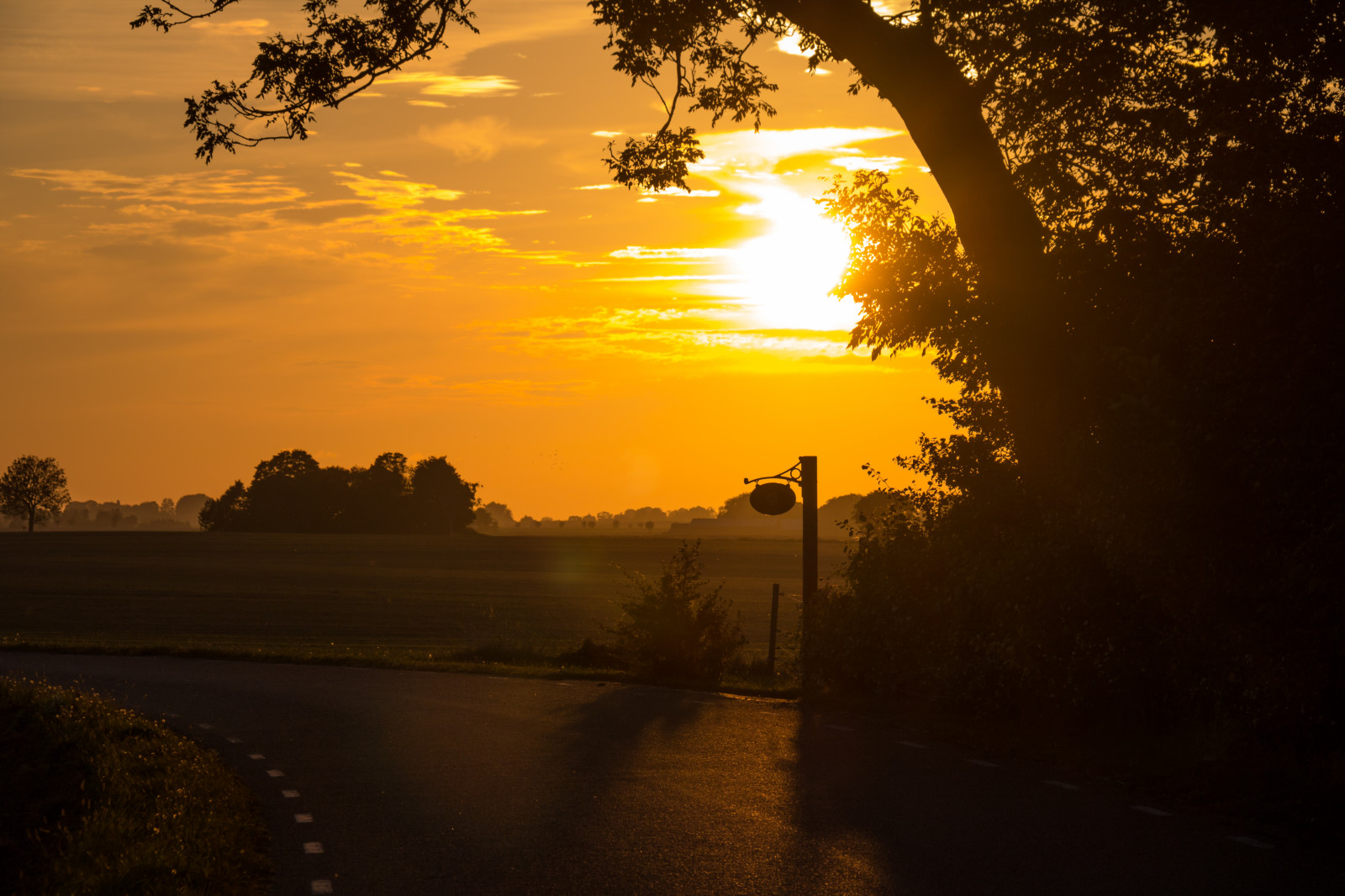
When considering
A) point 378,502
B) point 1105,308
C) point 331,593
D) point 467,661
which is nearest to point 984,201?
point 1105,308

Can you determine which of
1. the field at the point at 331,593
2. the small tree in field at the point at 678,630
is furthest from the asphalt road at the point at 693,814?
the field at the point at 331,593

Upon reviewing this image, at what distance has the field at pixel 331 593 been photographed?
108 ft

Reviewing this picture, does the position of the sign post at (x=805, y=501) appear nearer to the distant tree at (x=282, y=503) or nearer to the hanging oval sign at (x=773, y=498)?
the hanging oval sign at (x=773, y=498)

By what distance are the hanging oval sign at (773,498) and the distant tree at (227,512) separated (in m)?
139

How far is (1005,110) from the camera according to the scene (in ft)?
42.6

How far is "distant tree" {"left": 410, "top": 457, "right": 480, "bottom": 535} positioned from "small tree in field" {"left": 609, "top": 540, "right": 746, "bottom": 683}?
13952 cm

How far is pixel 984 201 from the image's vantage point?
523 inches

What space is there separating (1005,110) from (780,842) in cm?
892

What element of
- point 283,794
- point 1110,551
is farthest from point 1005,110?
point 283,794

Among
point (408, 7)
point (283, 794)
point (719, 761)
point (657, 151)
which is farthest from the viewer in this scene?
point (657, 151)

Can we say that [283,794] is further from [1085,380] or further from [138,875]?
[1085,380]

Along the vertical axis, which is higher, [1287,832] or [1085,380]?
[1085,380]

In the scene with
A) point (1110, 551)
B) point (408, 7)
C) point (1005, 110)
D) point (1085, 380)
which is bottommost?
point (1110, 551)

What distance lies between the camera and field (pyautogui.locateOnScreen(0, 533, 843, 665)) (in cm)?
3297
